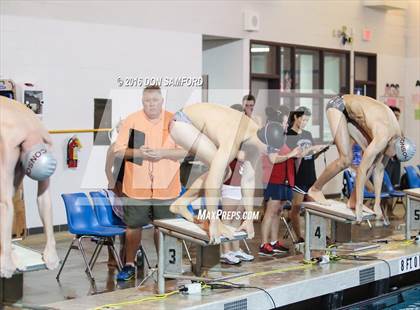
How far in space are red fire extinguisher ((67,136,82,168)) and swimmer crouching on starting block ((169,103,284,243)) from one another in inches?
167

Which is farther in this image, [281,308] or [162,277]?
[281,308]

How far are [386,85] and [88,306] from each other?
11224 mm

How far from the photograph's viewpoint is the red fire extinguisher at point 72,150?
32.0ft

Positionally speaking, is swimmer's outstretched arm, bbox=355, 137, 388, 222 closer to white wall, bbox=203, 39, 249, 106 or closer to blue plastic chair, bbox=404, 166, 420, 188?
blue plastic chair, bbox=404, 166, 420, 188

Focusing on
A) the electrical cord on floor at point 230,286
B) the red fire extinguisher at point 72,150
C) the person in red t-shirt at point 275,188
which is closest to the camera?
the electrical cord on floor at point 230,286

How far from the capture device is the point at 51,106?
9.57 metres

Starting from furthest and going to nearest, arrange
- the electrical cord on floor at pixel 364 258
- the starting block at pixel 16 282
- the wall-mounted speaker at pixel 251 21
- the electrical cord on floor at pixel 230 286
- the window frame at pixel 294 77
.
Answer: the window frame at pixel 294 77, the wall-mounted speaker at pixel 251 21, the electrical cord on floor at pixel 364 258, the electrical cord on floor at pixel 230 286, the starting block at pixel 16 282

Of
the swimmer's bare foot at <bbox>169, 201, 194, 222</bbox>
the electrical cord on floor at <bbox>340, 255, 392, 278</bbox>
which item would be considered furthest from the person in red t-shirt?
the swimmer's bare foot at <bbox>169, 201, 194, 222</bbox>

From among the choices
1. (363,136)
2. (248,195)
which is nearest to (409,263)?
(363,136)

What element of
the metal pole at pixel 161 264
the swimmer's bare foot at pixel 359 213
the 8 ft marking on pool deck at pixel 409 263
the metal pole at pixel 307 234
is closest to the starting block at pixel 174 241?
the metal pole at pixel 161 264

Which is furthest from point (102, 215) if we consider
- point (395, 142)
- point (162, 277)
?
point (395, 142)

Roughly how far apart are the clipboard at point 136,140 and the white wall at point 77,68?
10.4 ft

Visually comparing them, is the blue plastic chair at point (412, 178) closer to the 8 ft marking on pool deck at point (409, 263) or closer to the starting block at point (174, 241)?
the 8 ft marking on pool deck at point (409, 263)

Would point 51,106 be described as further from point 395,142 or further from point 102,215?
point 395,142
